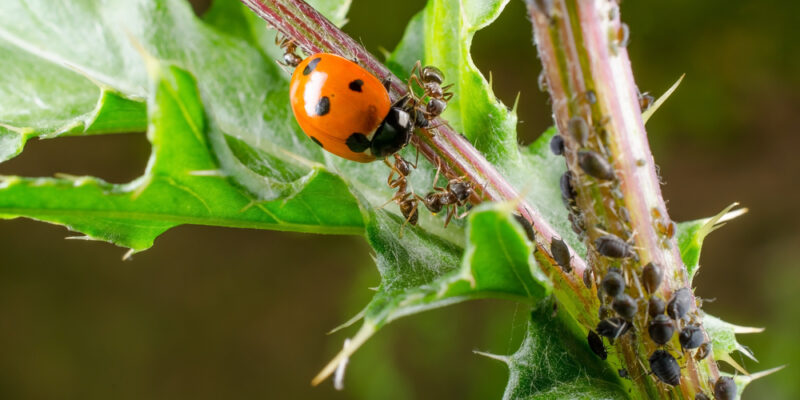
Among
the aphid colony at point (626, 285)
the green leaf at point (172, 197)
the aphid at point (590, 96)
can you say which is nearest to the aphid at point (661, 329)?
the aphid colony at point (626, 285)

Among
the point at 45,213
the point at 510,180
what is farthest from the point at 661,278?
the point at 45,213

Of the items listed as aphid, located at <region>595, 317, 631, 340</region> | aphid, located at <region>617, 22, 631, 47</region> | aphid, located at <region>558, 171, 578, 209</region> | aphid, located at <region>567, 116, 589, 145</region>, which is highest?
aphid, located at <region>617, 22, 631, 47</region>

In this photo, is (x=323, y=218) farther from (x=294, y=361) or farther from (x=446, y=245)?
(x=294, y=361)

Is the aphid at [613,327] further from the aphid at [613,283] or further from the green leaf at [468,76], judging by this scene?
the green leaf at [468,76]

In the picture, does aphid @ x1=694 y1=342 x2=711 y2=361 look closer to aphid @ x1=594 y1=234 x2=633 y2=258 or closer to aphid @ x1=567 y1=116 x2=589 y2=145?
aphid @ x1=594 y1=234 x2=633 y2=258

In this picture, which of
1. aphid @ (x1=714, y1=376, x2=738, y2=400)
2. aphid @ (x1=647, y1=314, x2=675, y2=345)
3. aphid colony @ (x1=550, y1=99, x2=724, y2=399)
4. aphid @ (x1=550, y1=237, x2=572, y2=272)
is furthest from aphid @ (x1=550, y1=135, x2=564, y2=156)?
aphid @ (x1=714, y1=376, x2=738, y2=400)

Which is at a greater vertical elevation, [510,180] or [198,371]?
[510,180]
